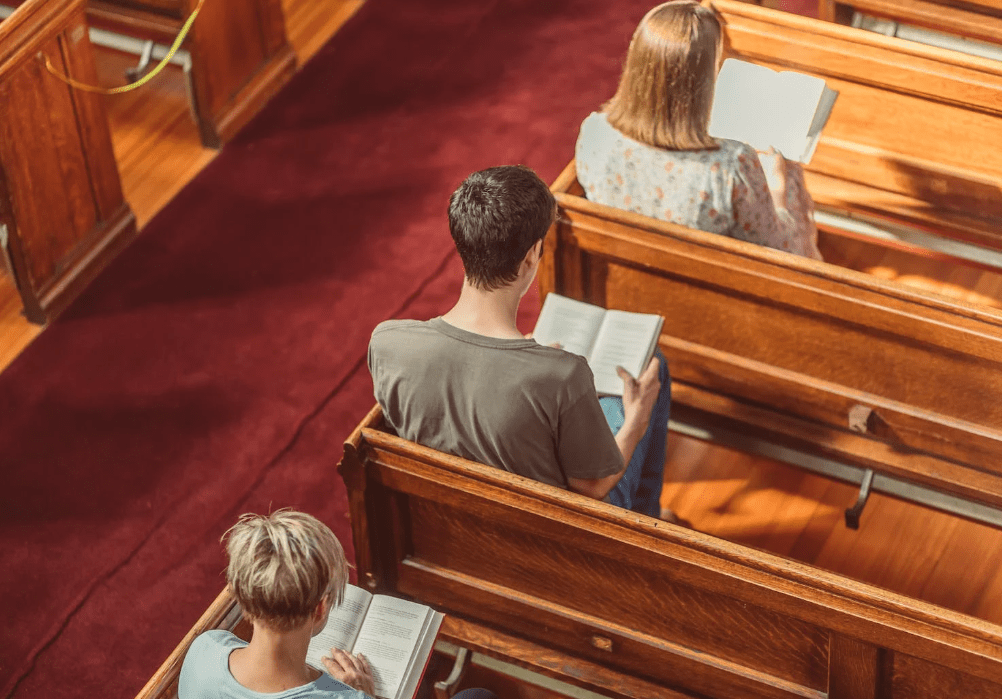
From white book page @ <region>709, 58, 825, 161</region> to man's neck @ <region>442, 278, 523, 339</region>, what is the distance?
43.5 inches

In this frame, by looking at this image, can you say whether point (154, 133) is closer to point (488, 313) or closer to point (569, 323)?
point (569, 323)

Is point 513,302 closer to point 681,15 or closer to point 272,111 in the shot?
point 681,15

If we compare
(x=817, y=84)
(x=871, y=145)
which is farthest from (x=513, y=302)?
(x=871, y=145)

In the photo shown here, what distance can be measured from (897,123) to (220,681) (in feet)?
8.28

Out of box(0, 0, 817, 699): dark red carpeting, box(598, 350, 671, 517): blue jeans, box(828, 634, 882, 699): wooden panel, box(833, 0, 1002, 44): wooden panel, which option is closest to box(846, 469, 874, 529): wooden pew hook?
box(598, 350, 671, 517): blue jeans

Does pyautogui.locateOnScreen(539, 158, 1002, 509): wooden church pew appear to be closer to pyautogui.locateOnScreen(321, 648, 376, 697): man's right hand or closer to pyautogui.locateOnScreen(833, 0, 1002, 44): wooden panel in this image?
pyautogui.locateOnScreen(321, 648, 376, 697): man's right hand

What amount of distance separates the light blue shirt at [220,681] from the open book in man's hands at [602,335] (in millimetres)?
1146

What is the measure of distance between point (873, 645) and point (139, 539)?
6.92 ft

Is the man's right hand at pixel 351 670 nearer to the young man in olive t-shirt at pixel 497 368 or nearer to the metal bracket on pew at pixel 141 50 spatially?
the young man in olive t-shirt at pixel 497 368

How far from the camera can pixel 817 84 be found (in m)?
3.61

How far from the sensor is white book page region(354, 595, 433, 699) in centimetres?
265

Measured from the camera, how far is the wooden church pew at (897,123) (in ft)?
11.9

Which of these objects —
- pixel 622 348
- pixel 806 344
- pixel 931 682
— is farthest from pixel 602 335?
pixel 931 682

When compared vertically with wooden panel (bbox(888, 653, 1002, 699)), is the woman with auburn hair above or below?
above
